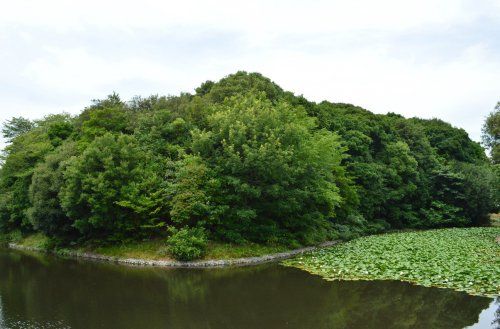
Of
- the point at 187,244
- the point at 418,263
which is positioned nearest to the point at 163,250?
the point at 187,244

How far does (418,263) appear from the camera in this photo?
21.4 m

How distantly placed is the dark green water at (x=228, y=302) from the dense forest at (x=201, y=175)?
16.4 feet

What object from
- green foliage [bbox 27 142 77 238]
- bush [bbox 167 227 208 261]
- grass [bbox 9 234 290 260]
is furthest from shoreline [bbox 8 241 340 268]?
green foliage [bbox 27 142 77 238]

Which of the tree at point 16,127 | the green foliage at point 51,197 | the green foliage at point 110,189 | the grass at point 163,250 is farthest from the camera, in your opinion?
the tree at point 16,127

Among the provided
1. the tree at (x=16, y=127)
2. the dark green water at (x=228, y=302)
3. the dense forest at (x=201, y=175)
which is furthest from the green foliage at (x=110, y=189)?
the tree at (x=16, y=127)

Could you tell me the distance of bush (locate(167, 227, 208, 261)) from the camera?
25.0 m

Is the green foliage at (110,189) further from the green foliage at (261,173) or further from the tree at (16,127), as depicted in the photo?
the tree at (16,127)

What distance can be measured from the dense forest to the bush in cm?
13

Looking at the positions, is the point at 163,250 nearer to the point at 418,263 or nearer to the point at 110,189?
the point at 110,189

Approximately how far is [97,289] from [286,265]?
10.1 m

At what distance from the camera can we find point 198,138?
2884cm

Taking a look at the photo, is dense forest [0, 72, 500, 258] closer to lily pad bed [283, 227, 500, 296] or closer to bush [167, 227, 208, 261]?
bush [167, 227, 208, 261]

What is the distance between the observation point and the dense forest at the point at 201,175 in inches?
1071

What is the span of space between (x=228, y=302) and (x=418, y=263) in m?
10.3
